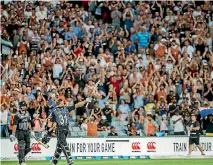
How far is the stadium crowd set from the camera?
1220 inches

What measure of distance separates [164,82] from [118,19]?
17.8 ft

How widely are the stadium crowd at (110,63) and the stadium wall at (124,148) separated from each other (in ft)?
1.48

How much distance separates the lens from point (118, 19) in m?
36.6

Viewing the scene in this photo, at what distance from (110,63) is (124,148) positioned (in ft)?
15.0

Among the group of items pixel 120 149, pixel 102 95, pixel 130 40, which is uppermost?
pixel 130 40

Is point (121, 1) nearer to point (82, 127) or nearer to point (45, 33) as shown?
point (45, 33)

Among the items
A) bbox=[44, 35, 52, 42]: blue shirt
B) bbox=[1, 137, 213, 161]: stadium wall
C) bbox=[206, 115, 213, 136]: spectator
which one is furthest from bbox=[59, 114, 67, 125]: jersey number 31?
bbox=[44, 35, 52, 42]: blue shirt

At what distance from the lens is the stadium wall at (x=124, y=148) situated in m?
29.9

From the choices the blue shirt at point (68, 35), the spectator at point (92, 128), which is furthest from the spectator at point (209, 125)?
the blue shirt at point (68, 35)

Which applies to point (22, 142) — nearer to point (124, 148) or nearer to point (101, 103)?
point (124, 148)

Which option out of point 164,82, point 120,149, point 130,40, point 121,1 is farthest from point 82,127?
point 121,1

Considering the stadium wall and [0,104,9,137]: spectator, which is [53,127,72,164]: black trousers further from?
[0,104,9,137]: spectator

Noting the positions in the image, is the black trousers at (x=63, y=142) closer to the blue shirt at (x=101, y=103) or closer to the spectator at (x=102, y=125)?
the spectator at (x=102, y=125)

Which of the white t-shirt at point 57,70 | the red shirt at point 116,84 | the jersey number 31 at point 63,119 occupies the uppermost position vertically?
the white t-shirt at point 57,70
